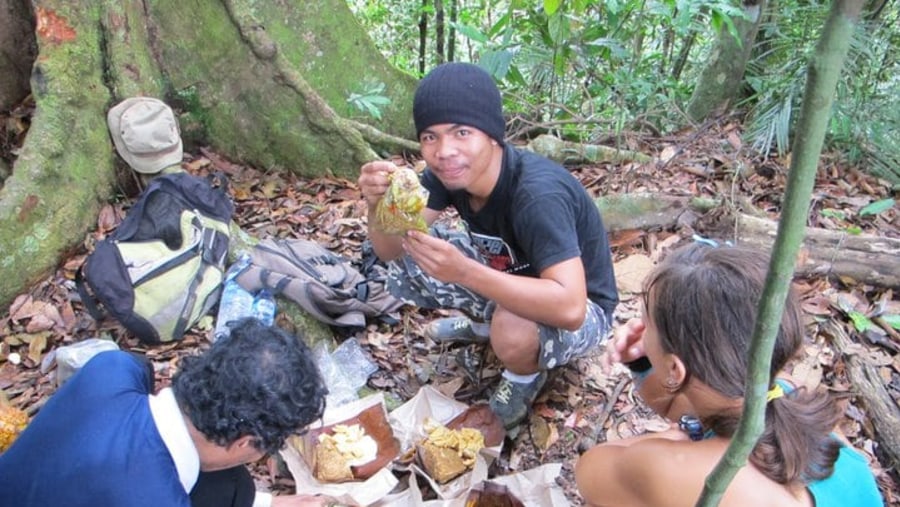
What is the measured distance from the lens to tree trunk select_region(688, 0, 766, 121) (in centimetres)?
488

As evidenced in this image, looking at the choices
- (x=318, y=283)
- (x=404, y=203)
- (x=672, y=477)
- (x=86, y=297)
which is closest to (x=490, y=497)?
(x=672, y=477)

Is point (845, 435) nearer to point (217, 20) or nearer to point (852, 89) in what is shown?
point (852, 89)

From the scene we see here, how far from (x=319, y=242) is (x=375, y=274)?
54cm

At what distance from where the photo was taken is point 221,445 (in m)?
1.70

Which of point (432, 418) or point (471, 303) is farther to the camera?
point (471, 303)

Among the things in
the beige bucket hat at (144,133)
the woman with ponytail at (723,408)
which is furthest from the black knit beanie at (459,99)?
the beige bucket hat at (144,133)

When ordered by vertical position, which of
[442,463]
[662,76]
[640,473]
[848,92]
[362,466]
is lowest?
[362,466]

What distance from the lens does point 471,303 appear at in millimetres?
2881

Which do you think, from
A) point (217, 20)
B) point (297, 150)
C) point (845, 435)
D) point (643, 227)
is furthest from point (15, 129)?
point (845, 435)

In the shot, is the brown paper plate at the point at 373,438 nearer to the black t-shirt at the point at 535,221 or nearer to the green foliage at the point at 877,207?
the black t-shirt at the point at 535,221

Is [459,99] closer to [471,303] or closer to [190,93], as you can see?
[471,303]

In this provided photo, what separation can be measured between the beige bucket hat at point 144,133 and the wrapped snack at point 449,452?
231cm

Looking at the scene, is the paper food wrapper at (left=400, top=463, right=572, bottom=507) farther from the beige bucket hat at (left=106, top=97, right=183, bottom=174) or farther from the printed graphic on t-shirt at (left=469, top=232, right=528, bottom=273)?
the beige bucket hat at (left=106, top=97, right=183, bottom=174)

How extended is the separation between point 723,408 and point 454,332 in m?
1.69
